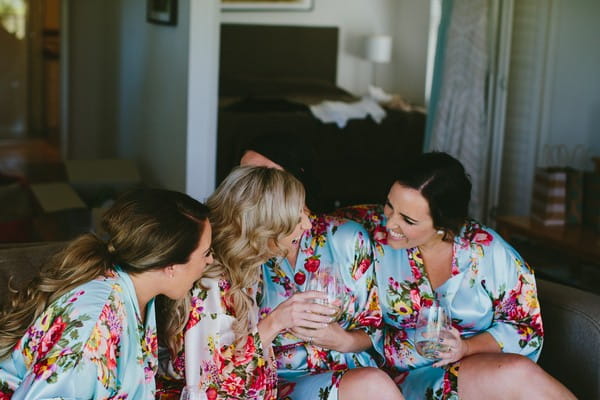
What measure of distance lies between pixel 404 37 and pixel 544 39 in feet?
10.3

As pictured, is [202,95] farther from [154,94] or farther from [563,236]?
[563,236]

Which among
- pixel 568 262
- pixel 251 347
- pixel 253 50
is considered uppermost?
pixel 253 50

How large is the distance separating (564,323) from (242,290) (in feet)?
3.13

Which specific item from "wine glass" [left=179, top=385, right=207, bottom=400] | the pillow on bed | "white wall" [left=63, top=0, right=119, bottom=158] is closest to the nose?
"wine glass" [left=179, top=385, right=207, bottom=400]

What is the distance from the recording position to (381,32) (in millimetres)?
8289

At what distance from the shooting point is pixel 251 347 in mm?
2102

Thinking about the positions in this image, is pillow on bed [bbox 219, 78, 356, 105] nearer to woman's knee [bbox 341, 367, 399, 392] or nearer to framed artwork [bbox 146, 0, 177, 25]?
framed artwork [bbox 146, 0, 177, 25]

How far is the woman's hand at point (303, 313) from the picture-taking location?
194 centimetres

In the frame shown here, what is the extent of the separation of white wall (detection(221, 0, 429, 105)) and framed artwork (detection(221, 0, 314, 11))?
62 mm

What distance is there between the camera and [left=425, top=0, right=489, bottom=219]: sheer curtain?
468 centimetres

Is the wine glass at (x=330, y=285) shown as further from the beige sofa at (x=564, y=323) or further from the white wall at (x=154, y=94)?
the white wall at (x=154, y=94)

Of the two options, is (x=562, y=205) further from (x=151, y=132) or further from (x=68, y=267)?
(x=68, y=267)

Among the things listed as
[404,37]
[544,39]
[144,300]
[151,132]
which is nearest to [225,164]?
[151,132]

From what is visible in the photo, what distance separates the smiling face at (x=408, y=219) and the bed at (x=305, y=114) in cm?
254
